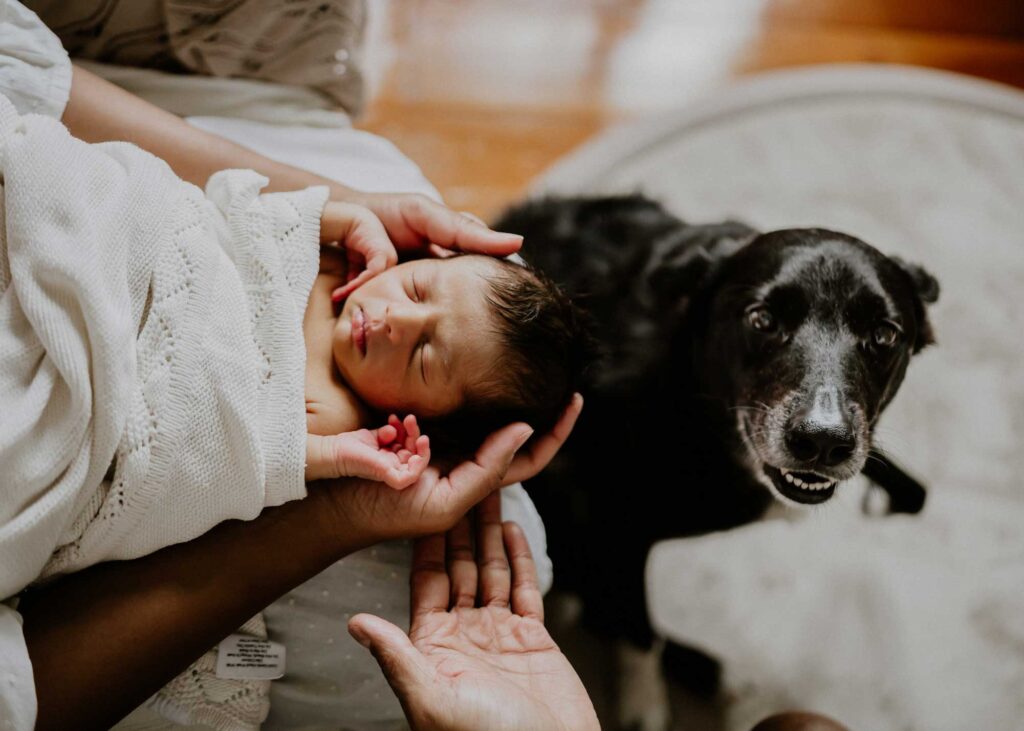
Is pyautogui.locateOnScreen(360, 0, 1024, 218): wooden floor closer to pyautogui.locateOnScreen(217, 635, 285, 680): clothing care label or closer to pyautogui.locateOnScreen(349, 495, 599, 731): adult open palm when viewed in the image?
pyautogui.locateOnScreen(349, 495, 599, 731): adult open palm

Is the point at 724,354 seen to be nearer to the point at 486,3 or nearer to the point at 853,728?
the point at 853,728

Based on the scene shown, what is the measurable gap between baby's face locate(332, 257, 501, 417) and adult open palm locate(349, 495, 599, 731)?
193 mm

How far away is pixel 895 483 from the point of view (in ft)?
4.51

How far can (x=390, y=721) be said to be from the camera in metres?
1.14

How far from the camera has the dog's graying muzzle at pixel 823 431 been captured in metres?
1.01

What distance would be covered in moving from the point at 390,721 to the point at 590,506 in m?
0.47

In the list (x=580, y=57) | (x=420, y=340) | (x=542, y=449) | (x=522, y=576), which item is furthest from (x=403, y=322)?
(x=580, y=57)

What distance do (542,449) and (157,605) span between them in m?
0.52

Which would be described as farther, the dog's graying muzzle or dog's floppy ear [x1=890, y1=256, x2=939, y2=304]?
dog's floppy ear [x1=890, y1=256, x2=939, y2=304]

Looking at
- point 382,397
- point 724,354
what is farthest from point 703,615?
point 382,397

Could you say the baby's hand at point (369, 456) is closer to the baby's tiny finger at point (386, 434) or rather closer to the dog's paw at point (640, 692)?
the baby's tiny finger at point (386, 434)

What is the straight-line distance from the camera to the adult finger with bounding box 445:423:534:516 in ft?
3.32

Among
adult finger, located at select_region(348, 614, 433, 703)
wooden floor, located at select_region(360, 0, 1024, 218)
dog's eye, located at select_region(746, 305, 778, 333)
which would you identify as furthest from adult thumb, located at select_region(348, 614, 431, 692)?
wooden floor, located at select_region(360, 0, 1024, 218)

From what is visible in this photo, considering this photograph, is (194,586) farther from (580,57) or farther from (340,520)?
(580,57)
